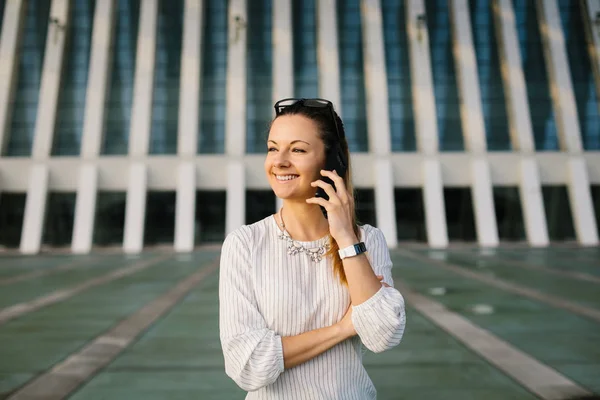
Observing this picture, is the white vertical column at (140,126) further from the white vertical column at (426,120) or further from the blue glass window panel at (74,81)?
the white vertical column at (426,120)

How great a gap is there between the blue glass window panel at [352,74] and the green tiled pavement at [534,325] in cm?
1713

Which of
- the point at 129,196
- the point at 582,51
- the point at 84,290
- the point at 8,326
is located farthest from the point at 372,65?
the point at 8,326

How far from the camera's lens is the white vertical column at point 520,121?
80.0ft

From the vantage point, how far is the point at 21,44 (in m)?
27.7

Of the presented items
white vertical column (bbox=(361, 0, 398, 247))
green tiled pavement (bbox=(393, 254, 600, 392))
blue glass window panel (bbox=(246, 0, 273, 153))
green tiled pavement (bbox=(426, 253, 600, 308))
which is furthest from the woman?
blue glass window panel (bbox=(246, 0, 273, 153))

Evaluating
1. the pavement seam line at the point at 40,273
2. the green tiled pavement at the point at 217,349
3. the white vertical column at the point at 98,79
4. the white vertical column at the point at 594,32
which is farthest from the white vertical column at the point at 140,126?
the white vertical column at the point at 594,32

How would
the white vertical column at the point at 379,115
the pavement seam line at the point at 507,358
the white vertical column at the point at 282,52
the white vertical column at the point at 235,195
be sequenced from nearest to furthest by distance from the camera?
the pavement seam line at the point at 507,358 → the white vertical column at the point at 235,195 → the white vertical column at the point at 379,115 → the white vertical column at the point at 282,52

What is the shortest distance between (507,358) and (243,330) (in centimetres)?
475

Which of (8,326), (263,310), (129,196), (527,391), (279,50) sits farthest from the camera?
(279,50)

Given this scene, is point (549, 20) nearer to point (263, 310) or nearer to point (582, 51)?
point (582, 51)

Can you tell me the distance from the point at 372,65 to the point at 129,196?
53.7 feet

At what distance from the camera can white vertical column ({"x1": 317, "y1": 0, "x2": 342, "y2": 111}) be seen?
25812mm

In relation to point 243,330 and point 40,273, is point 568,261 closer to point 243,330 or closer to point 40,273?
point 243,330

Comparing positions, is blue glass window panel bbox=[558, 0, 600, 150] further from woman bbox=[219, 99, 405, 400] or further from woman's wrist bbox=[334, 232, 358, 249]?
woman's wrist bbox=[334, 232, 358, 249]
